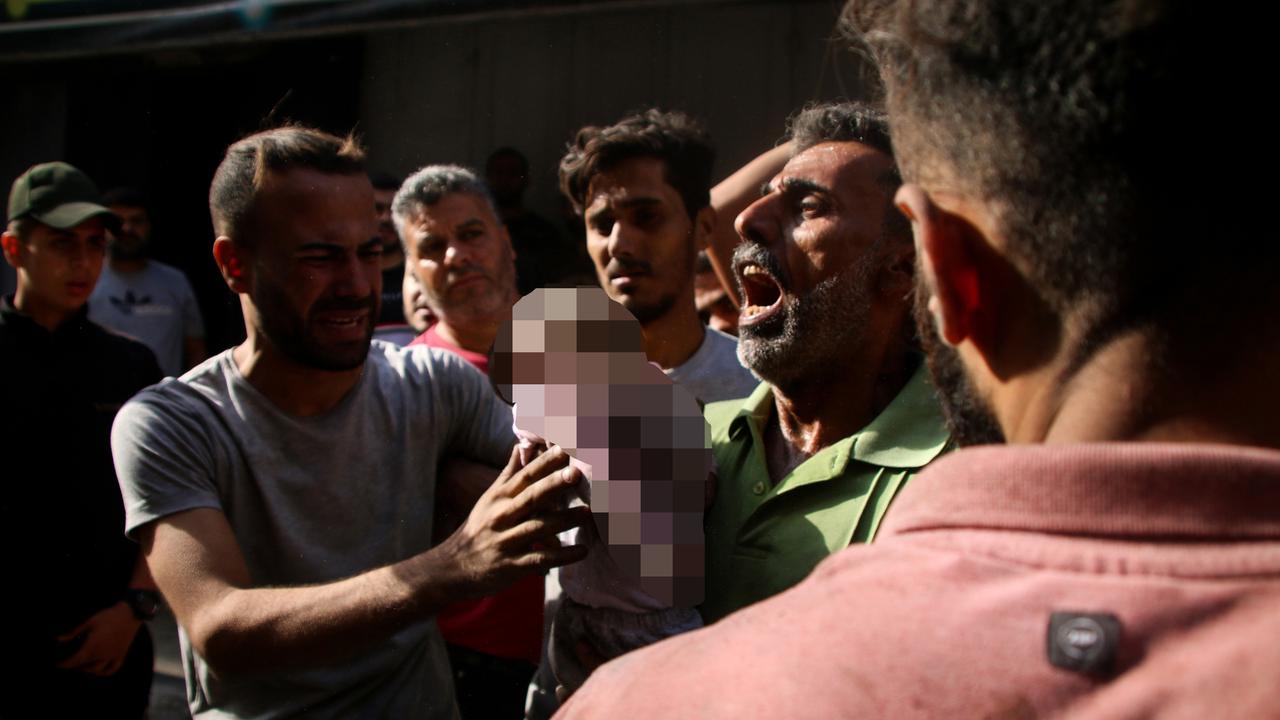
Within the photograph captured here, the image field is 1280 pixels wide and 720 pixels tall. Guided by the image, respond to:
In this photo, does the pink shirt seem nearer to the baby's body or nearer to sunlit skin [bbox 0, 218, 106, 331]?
the baby's body

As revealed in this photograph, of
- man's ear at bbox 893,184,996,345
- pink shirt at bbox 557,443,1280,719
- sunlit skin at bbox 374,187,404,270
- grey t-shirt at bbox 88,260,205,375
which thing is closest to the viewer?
pink shirt at bbox 557,443,1280,719

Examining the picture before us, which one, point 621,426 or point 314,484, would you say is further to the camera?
point 314,484

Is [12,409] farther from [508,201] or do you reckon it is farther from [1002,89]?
[1002,89]

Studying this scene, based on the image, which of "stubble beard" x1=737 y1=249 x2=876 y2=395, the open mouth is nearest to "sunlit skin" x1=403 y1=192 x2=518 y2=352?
the open mouth

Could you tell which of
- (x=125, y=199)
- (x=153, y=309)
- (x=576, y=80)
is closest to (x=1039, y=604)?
(x=576, y=80)

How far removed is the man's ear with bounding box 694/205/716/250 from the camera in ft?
9.98

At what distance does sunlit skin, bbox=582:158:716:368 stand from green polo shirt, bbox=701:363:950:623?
931mm

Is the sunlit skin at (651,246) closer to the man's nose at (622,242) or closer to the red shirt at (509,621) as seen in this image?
the man's nose at (622,242)

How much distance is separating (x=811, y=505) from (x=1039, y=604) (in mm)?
1146

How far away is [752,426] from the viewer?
7.04ft

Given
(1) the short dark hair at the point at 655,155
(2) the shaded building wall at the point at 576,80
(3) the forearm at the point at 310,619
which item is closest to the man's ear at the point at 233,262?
(3) the forearm at the point at 310,619

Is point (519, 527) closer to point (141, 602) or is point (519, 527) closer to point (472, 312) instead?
point (472, 312)

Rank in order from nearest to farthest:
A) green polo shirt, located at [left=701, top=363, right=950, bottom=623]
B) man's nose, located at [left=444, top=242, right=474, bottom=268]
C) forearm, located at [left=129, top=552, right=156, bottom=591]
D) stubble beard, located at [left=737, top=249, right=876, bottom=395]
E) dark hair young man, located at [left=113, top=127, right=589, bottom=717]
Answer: green polo shirt, located at [left=701, top=363, right=950, bottom=623]
dark hair young man, located at [left=113, top=127, right=589, bottom=717]
stubble beard, located at [left=737, top=249, right=876, bottom=395]
man's nose, located at [left=444, top=242, right=474, bottom=268]
forearm, located at [left=129, top=552, right=156, bottom=591]

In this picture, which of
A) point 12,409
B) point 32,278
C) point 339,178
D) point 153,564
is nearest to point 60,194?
point 32,278
